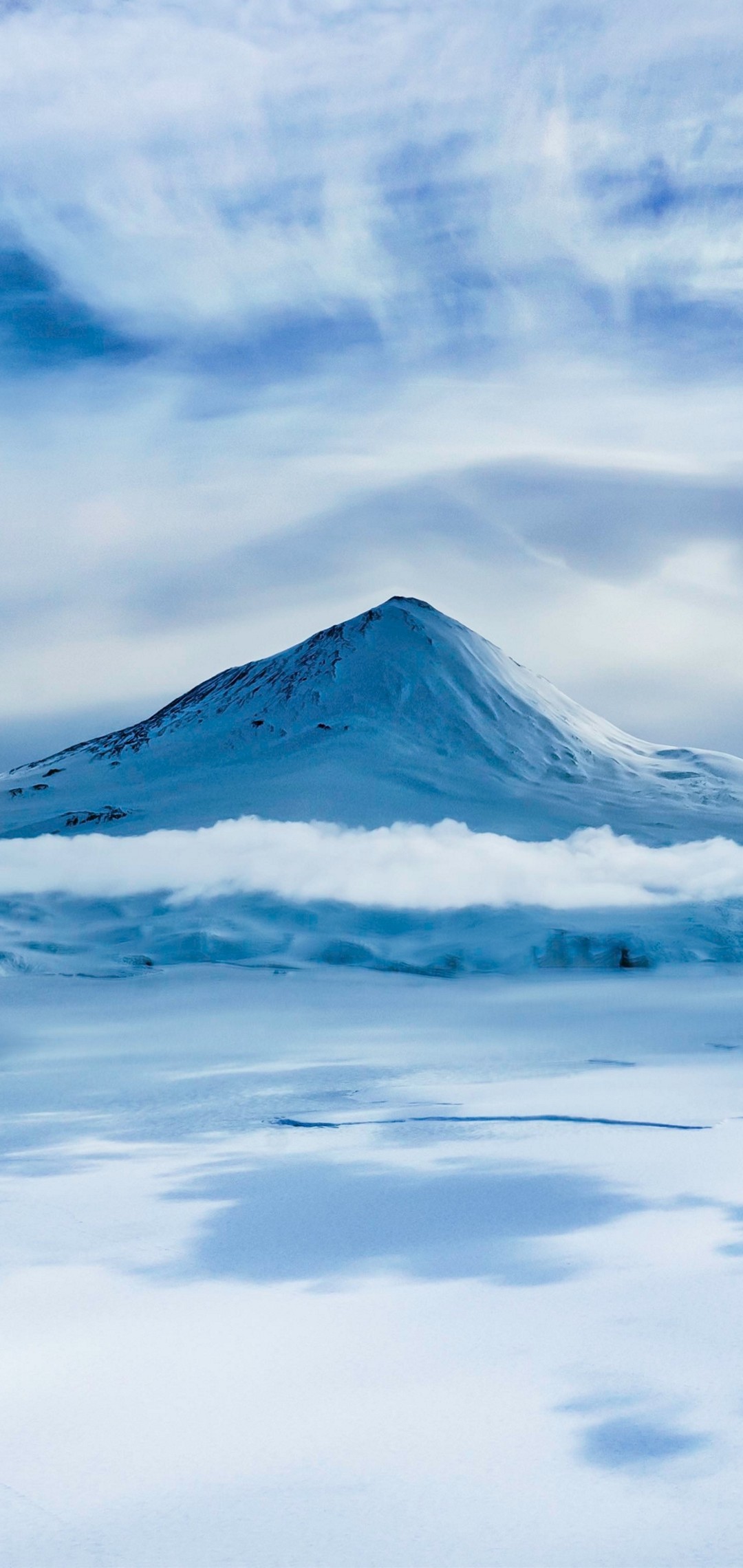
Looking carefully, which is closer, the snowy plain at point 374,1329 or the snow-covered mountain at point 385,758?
the snowy plain at point 374,1329

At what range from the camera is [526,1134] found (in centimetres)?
823

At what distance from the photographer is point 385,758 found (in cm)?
4038

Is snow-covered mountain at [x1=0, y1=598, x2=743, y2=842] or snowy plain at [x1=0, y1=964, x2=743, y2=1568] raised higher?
snow-covered mountain at [x1=0, y1=598, x2=743, y2=842]

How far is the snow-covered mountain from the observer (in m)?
37.2

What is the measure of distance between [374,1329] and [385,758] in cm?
3583

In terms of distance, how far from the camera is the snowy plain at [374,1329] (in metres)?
→ 3.35

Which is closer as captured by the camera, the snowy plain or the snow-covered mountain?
the snowy plain

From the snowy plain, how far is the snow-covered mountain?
27112 mm

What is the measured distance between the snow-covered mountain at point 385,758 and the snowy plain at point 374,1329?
2711cm

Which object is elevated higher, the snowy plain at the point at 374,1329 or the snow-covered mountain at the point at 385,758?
the snow-covered mountain at the point at 385,758

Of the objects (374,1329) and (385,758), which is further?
(385,758)

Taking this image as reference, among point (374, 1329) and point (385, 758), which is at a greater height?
point (385, 758)

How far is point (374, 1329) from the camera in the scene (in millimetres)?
4648

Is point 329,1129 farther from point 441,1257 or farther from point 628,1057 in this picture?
point 628,1057
